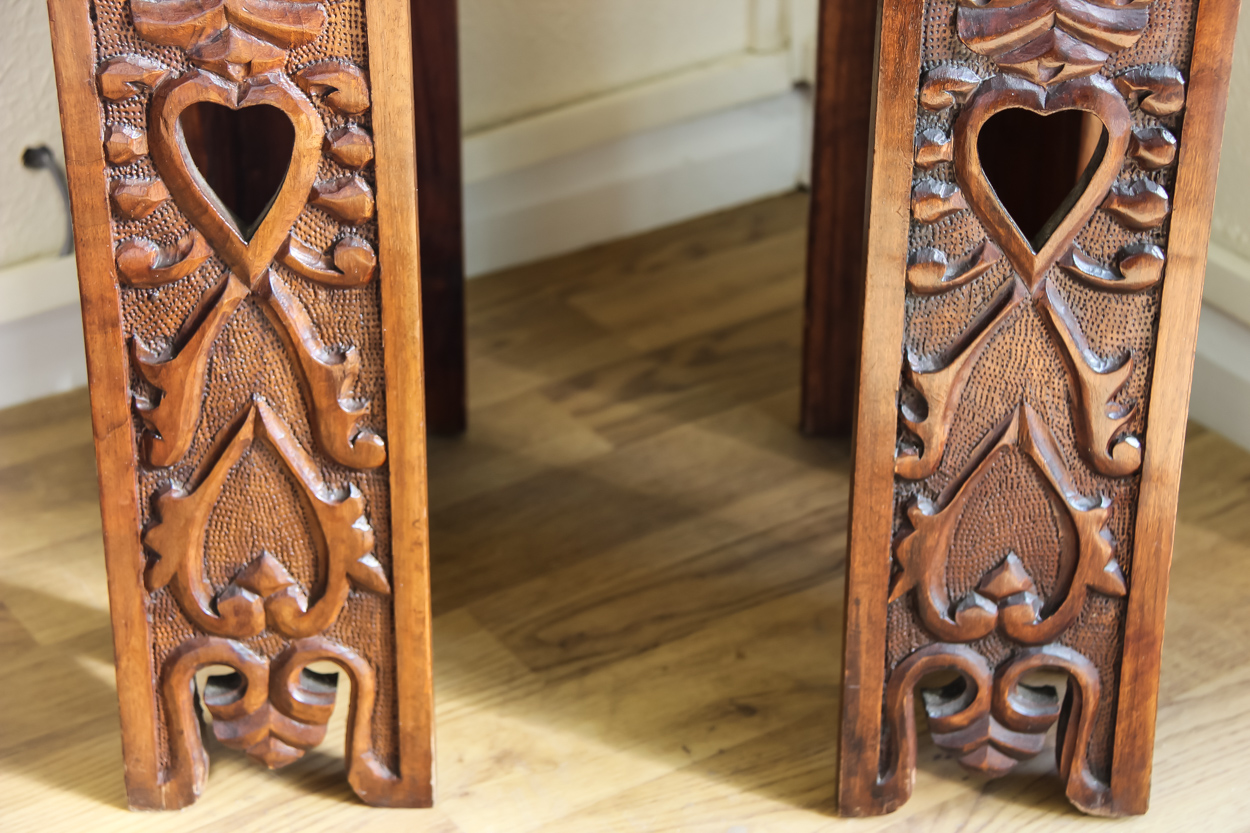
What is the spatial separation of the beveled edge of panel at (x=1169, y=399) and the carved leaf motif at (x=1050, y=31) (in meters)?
0.04

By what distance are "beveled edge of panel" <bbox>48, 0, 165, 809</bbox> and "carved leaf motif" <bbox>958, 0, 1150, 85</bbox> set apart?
0.44 metres

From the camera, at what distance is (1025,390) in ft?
2.70

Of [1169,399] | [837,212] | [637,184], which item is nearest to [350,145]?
[1169,399]

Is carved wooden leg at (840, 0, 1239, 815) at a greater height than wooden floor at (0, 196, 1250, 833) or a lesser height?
greater

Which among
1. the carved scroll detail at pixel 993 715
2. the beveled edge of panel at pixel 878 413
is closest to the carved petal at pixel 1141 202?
the beveled edge of panel at pixel 878 413

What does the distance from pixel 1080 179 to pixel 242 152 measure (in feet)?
2.10

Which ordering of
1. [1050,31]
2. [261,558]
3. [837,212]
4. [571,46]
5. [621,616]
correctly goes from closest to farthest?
[1050,31] < [261,558] < [621,616] < [837,212] < [571,46]

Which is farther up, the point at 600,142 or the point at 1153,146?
the point at 1153,146

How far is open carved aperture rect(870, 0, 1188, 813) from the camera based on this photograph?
2.47ft

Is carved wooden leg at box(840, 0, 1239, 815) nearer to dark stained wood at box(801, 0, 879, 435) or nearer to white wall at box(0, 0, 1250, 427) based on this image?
dark stained wood at box(801, 0, 879, 435)

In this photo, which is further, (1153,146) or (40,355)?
(40,355)

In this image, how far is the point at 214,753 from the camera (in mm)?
967

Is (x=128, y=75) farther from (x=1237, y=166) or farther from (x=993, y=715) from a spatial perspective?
(x=1237, y=166)

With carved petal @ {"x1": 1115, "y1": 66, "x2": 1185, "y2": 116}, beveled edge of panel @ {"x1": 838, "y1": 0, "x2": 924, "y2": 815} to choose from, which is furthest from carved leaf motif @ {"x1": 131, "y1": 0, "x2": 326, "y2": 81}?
carved petal @ {"x1": 1115, "y1": 66, "x2": 1185, "y2": 116}
